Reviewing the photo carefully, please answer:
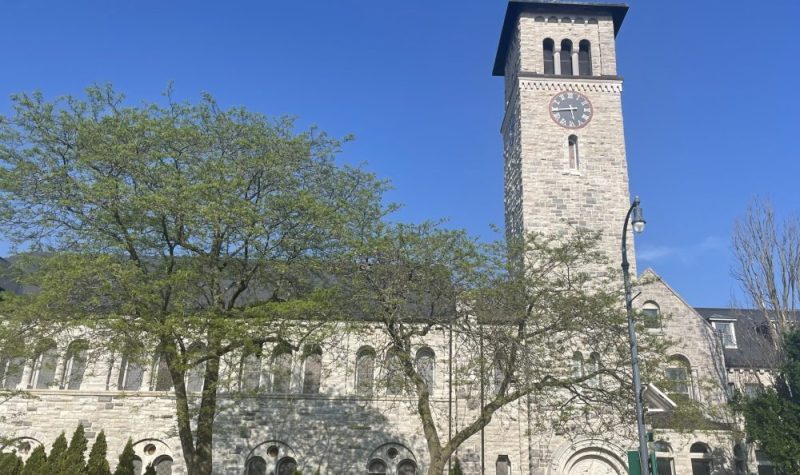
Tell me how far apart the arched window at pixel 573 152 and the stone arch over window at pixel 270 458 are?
1738cm

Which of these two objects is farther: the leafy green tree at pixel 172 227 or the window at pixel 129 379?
the window at pixel 129 379

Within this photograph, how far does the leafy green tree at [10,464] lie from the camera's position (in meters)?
21.2

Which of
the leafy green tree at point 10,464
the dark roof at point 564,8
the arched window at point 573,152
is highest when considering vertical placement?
the dark roof at point 564,8

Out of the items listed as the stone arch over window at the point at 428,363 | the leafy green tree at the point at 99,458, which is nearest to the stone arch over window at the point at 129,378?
the leafy green tree at the point at 99,458

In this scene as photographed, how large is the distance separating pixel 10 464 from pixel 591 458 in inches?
828

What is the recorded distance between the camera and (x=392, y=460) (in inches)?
1014

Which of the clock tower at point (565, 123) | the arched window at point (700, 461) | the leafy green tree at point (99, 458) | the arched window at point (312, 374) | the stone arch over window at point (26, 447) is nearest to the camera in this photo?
the leafy green tree at point (99, 458)

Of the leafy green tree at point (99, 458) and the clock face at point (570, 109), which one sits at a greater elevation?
the clock face at point (570, 109)

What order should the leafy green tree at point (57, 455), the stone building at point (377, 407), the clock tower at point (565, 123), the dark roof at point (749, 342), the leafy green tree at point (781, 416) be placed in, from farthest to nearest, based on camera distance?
the dark roof at point (749, 342) < the clock tower at point (565, 123) < the stone building at point (377, 407) < the leafy green tree at point (781, 416) < the leafy green tree at point (57, 455)

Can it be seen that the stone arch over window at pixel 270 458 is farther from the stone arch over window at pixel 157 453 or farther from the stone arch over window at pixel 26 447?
the stone arch over window at pixel 26 447

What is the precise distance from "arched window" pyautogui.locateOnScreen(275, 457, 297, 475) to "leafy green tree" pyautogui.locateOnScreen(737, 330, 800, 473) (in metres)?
17.4

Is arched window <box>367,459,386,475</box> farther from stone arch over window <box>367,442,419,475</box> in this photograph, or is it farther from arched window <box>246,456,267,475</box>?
arched window <box>246,456,267,475</box>

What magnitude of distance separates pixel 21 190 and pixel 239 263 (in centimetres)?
626

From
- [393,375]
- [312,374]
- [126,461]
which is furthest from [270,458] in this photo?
[393,375]
